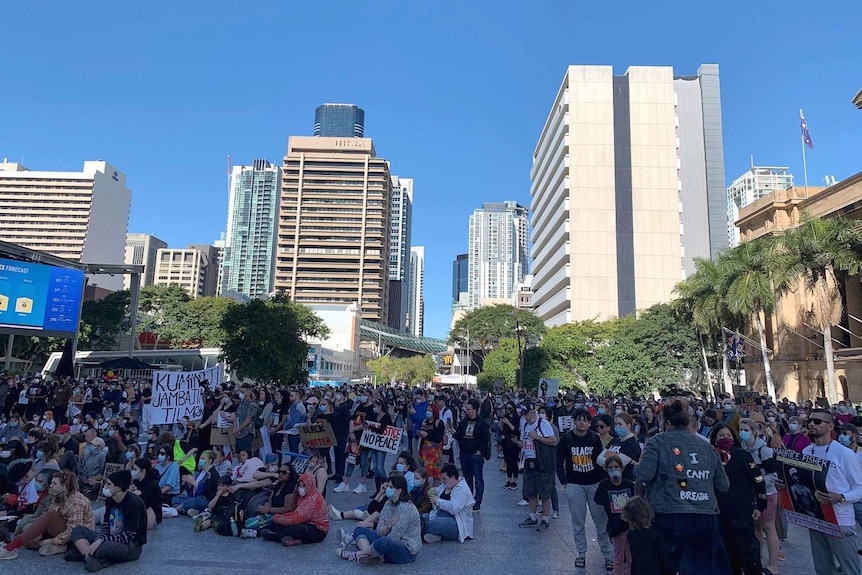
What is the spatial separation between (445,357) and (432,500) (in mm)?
122284

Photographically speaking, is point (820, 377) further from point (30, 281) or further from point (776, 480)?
point (30, 281)

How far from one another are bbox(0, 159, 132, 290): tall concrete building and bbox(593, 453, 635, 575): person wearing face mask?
160 meters

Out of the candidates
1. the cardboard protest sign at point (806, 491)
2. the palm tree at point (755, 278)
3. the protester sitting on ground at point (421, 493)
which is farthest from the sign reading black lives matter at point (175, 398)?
the palm tree at point (755, 278)

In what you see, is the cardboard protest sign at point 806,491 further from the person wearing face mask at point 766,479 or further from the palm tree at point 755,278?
the palm tree at point 755,278

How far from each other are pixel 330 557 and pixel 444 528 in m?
1.74

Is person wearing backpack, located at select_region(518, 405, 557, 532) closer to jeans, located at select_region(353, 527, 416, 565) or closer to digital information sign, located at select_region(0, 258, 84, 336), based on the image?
jeans, located at select_region(353, 527, 416, 565)

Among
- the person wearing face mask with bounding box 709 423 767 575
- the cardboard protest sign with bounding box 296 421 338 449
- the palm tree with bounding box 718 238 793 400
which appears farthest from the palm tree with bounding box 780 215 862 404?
the person wearing face mask with bounding box 709 423 767 575

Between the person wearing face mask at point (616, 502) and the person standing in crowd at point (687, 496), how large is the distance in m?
1.00

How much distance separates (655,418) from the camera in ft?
56.6

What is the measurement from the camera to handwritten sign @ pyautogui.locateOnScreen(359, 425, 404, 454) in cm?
1207

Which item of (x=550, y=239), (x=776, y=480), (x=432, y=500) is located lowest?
(x=432, y=500)

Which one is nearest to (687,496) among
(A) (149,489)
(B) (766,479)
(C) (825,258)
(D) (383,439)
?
(B) (766,479)

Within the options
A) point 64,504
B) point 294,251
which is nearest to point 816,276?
point 64,504

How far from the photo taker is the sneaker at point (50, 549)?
7.39 meters
